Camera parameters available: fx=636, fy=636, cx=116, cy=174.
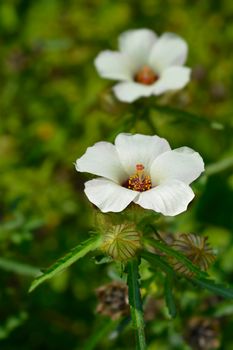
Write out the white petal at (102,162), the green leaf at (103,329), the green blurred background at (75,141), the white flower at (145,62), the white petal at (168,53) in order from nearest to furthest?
the white petal at (102,162) → the green leaf at (103,329) → the white flower at (145,62) → the white petal at (168,53) → the green blurred background at (75,141)

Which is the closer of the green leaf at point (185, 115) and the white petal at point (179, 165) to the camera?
the white petal at point (179, 165)

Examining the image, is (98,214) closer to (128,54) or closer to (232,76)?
(128,54)

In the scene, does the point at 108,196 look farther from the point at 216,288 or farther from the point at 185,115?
the point at 185,115

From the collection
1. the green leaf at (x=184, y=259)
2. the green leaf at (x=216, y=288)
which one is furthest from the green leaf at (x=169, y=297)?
the green leaf at (x=184, y=259)

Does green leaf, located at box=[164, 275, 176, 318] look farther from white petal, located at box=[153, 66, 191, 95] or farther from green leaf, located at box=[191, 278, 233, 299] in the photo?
white petal, located at box=[153, 66, 191, 95]

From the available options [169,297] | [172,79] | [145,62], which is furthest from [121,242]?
[145,62]

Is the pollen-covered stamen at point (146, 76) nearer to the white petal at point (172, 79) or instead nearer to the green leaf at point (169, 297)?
the white petal at point (172, 79)

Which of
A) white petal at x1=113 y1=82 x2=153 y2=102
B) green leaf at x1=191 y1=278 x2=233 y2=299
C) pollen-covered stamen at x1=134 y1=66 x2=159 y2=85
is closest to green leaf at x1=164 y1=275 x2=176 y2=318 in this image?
green leaf at x1=191 y1=278 x2=233 y2=299
